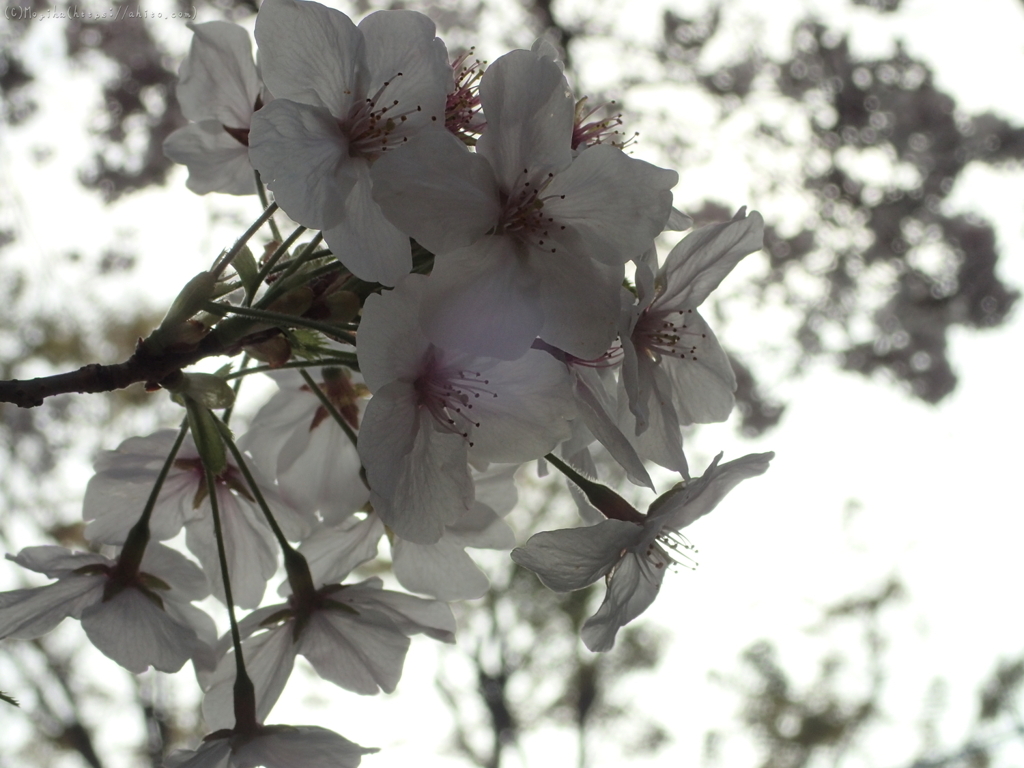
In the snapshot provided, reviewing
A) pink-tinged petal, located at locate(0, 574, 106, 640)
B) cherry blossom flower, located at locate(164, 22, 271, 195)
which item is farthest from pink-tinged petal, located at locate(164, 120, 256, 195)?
pink-tinged petal, located at locate(0, 574, 106, 640)

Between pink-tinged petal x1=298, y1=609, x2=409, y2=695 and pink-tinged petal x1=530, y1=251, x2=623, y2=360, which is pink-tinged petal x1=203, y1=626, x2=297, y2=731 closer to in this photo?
pink-tinged petal x1=298, y1=609, x2=409, y2=695

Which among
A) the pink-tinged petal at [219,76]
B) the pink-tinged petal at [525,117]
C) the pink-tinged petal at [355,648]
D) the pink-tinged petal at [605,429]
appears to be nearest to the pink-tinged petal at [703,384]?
the pink-tinged petal at [605,429]

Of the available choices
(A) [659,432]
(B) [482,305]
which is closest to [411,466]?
(B) [482,305]

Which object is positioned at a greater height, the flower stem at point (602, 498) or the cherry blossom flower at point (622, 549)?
the flower stem at point (602, 498)

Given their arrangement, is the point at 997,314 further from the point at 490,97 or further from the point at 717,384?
the point at 490,97

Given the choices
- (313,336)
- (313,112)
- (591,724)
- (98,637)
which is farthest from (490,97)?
(591,724)

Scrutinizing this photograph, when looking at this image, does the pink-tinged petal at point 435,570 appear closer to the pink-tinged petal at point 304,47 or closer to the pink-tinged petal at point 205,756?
the pink-tinged petal at point 205,756
